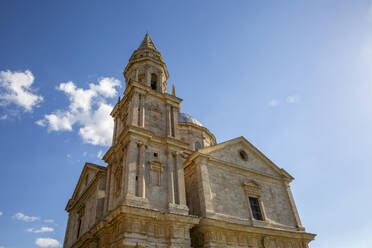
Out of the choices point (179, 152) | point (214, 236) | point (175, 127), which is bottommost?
point (214, 236)

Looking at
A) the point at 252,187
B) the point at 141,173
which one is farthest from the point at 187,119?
the point at 141,173

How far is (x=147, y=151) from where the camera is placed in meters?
16.9

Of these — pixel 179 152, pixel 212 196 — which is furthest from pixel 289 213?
pixel 179 152

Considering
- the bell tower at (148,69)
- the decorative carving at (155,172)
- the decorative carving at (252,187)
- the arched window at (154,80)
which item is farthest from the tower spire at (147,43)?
the decorative carving at (252,187)

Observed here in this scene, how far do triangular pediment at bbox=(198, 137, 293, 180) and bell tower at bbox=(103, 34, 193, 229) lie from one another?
9.66 feet

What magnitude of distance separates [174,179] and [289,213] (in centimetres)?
1045

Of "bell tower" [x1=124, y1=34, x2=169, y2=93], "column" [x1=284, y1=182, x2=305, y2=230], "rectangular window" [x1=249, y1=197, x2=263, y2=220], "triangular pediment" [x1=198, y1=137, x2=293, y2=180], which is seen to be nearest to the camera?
"rectangular window" [x1=249, y1=197, x2=263, y2=220]

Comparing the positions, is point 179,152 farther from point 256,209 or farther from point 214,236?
point 256,209

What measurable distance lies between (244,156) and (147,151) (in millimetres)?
8625

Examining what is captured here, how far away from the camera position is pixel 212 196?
57.1 ft

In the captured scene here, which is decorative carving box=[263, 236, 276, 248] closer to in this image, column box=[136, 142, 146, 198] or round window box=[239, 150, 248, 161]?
round window box=[239, 150, 248, 161]

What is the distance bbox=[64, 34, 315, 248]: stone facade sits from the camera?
14.6 m

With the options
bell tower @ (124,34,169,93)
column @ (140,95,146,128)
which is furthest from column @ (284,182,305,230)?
column @ (140,95,146,128)

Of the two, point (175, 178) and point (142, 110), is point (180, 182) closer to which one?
point (175, 178)
